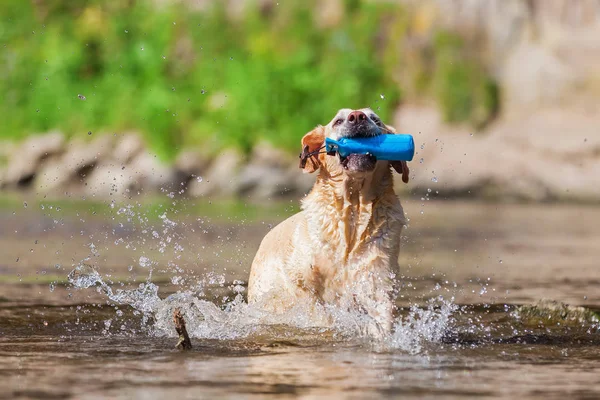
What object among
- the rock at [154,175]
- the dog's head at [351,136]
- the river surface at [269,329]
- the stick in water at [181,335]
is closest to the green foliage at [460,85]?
the rock at [154,175]

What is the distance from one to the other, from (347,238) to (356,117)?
37.6 inches

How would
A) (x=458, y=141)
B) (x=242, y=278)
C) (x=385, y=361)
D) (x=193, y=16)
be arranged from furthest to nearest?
(x=193, y=16)
(x=458, y=141)
(x=242, y=278)
(x=385, y=361)

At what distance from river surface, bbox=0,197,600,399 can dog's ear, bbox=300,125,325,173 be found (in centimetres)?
122

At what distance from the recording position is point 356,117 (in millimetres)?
8961

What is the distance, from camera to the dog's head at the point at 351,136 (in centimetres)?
892

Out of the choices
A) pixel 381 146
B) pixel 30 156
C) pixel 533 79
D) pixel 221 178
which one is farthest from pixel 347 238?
pixel 30 156

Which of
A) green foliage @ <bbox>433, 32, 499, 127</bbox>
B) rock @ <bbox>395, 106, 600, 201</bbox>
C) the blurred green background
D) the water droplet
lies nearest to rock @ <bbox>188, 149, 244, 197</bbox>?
the blurred green background

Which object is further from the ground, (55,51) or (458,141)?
(55,51)

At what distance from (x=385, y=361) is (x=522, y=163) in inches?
880

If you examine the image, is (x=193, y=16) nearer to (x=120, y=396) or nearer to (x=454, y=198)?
(x=454, y=198)

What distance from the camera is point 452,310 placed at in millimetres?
10305

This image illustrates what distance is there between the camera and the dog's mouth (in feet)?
29.2

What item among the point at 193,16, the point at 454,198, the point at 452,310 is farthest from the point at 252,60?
the point at 452,310

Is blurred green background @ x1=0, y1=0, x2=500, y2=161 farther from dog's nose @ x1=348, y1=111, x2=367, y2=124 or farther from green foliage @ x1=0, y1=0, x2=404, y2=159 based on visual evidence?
dog's nose @ x1=348, y1=111, x2=367, y2=124
